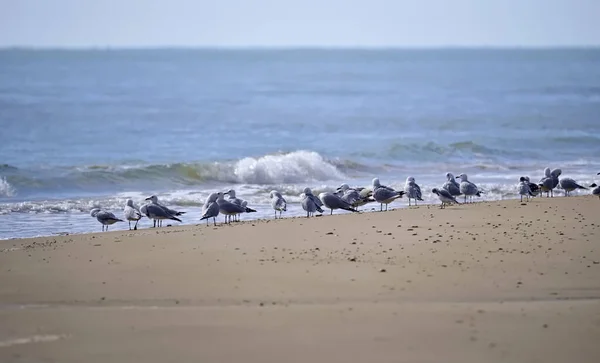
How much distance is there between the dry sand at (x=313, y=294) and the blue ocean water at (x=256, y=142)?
12.9 feet

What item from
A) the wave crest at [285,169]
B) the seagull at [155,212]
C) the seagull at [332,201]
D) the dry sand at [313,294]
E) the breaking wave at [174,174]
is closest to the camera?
the dry sand at [313,294]

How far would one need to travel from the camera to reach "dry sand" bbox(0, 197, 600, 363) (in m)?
7.11

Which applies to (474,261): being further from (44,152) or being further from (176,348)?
(44,152)

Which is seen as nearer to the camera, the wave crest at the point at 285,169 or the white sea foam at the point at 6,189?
the white sea foam at the point at 6,189

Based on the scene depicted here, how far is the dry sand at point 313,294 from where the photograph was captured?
23.3ft

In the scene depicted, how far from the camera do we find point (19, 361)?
6910 mm

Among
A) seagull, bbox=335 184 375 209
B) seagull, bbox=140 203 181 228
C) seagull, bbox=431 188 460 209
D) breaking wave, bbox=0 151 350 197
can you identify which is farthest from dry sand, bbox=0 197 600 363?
breaking wave, bbox=0 151 350 197

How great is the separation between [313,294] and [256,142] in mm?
22836

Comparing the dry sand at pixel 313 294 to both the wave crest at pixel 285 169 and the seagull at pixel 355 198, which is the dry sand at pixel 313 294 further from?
the wave crest at pixel 285 169

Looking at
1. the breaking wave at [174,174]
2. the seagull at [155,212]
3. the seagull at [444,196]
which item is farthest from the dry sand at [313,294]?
the breaking wave at [174,174]

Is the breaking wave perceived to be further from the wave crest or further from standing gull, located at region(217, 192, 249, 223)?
standing gull, located at region(217, 192, 249, 223)

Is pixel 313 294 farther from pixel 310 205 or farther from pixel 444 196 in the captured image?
pixel 444 196

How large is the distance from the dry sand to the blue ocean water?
3.93 meters

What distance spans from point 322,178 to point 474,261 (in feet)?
41.3
